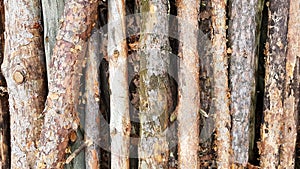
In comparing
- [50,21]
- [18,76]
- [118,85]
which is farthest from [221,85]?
[18,76]

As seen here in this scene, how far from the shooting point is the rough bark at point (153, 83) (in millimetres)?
1773

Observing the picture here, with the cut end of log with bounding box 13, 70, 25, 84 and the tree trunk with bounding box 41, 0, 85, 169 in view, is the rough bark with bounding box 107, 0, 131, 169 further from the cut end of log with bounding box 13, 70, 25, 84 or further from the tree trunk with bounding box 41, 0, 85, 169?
the cut end of log with bounding box 13, 70, 25, 84

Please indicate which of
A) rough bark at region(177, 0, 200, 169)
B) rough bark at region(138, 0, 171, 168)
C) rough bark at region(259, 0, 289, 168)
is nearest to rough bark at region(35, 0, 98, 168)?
rough bark at region(138, 0, 171, 168)

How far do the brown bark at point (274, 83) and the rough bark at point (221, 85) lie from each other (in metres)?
0.20

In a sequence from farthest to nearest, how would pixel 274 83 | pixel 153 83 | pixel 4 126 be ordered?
pixel 4 126, pixel 274 83, pixel 153 83

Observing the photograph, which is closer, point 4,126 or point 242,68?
point 242,68

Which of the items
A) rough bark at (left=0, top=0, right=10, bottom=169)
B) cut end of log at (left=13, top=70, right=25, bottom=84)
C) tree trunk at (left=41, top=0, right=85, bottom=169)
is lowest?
rough bark at (left=0, top=0, right=10, bottom=169)

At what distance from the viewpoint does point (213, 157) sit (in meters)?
2.02

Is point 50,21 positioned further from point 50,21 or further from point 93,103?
point 93,103

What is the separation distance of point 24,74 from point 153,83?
656 mm

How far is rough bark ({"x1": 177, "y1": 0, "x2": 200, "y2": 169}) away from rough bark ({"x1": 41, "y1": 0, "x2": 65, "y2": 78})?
613 millimetres

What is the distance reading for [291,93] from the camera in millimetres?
1910

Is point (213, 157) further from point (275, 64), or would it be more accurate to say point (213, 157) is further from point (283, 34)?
point (283, 34)

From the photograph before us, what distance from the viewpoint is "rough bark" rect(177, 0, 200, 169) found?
72.4 inches
